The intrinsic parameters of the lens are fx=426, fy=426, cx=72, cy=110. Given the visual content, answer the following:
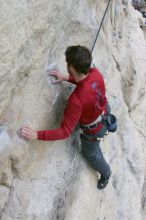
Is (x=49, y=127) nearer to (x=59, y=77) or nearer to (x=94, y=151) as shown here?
(x=59, y=77)

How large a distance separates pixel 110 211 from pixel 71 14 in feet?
8.86

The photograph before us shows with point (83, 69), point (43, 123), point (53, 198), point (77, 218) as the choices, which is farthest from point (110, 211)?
point (83, 69)

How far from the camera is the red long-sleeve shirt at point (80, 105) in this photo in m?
4.18

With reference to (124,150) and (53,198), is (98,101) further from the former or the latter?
(124,150)

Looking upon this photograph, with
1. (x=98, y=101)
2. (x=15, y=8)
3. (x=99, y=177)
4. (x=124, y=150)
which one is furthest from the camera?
(x=124, y=150)

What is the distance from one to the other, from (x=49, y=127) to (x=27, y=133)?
0.57 m

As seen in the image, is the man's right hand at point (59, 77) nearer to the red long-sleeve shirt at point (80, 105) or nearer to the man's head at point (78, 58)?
the red long-sleeve shirt at point (80, 105)

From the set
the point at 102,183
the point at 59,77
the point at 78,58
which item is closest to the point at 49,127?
the point at 59,77

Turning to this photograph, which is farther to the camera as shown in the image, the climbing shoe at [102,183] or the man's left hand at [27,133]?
the climbing shoe at [102,183]

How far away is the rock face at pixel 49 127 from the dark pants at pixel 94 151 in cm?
12

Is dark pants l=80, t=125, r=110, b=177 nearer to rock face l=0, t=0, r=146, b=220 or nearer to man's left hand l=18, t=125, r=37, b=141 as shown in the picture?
rock face l=0, t=0, r=146, b=220

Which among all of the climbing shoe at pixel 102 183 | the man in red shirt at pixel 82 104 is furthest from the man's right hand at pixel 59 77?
the climbing shoe at pixel 102 183

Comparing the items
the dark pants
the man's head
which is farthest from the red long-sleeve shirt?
the dark pants

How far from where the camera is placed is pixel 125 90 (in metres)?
7.78
